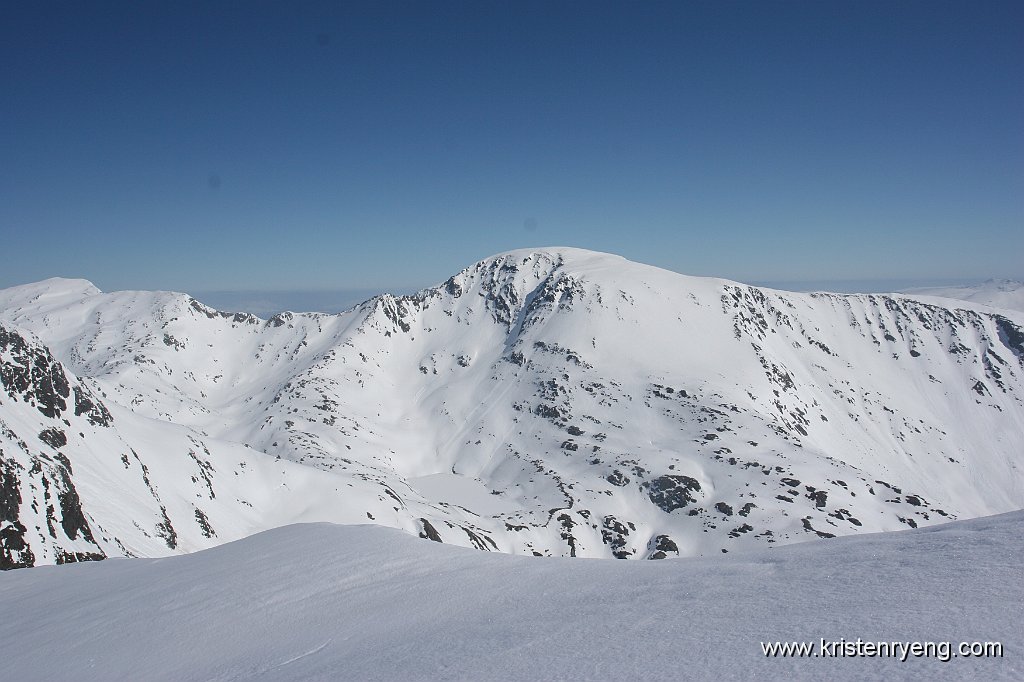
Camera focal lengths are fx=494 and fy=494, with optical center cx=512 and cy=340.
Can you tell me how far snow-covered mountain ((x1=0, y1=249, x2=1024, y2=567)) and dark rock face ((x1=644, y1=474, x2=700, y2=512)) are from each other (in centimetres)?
43

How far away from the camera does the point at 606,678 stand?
4832 mm

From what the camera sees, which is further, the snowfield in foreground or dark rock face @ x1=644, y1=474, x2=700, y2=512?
dark rock face @ x1=644, y1=474, x2=700, y2=512

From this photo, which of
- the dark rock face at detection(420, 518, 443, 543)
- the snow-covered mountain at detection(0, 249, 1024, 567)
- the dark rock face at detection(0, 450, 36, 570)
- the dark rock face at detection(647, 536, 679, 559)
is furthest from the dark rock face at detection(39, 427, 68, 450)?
the dark rock face at detection(647, 536, 679, 559)

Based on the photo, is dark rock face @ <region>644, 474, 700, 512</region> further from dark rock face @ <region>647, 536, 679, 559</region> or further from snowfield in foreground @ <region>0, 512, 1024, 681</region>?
snowfield in foreground @ <region>0, 512, 1024, 681</region>

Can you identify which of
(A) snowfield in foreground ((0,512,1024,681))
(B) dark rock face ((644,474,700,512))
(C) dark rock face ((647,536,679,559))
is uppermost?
(A) snowfield in foreground ((0,512,1024,681))

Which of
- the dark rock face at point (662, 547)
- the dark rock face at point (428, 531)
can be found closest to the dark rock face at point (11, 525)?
the dark rock face at point (428, 531)

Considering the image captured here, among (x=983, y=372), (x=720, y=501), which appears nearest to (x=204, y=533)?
(x=720, y=501)

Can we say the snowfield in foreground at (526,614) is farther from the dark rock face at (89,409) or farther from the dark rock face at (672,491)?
the dark rock face at (672,491)

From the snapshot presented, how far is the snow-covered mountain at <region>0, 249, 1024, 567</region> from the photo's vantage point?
163 feet

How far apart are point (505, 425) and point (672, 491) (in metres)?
53.4

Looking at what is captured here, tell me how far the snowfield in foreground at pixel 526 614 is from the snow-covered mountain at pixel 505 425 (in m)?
29.8

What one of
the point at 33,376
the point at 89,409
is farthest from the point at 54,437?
the point at 89,409

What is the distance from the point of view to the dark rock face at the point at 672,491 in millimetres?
101375

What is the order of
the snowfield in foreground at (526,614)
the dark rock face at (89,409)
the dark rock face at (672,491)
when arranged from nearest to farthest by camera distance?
the snowfield in foreground at (526,614), the dark rock face at (89,409), the dark rock face at (672,491)
